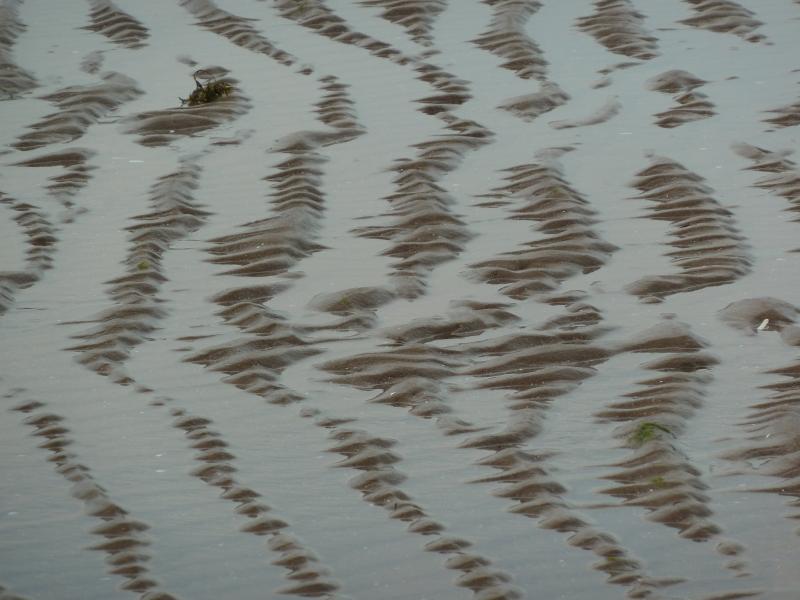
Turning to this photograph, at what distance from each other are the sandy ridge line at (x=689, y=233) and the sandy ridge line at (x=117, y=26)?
414 centimetres

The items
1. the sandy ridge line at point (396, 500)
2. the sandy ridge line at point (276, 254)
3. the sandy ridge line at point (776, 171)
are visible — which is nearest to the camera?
the sandy ridge line at point (396, 500)

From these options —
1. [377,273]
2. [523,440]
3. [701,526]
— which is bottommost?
[701,526]

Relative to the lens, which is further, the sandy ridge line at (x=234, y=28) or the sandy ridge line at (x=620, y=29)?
the sandy ridge line at (x=234, y=28)

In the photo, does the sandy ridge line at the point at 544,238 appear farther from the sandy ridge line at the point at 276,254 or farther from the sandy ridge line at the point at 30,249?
the sandy ridge line at the point at 30,249

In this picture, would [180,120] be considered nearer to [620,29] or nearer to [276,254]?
[276,254]

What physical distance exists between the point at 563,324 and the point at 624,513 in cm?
145

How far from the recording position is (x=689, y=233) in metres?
6.38

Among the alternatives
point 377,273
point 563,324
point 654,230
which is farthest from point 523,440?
point 654,230

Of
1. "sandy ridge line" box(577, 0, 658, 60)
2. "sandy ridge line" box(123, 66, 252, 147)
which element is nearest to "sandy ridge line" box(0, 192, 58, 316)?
"sandy ridge line" box(123, 66, 252, 147)

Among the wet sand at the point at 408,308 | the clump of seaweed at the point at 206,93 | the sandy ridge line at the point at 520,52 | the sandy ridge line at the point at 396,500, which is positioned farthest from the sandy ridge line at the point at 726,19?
the sandy ridge line at the point at 396,500

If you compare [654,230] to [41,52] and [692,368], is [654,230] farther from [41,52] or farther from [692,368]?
[41,52]

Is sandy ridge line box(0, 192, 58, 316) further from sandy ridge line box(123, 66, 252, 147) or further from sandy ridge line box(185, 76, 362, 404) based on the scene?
sandy ridge line box(123, 66, 252, 147)

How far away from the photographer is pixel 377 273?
6.19 meters

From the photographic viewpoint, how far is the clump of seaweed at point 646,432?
4611mm
